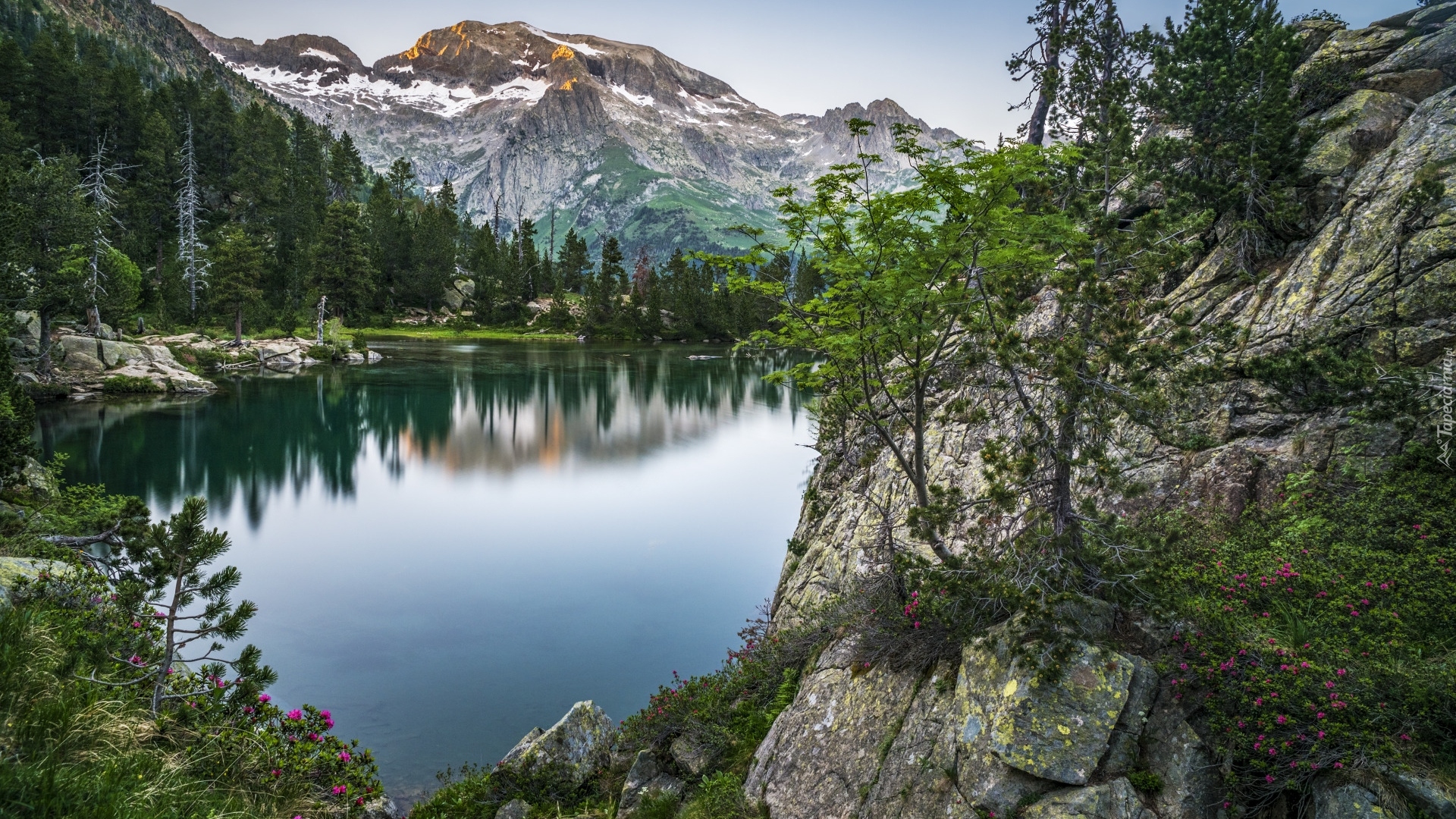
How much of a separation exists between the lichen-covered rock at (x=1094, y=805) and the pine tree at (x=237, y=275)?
221ft

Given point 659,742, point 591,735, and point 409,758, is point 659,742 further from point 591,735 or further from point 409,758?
point 409,758

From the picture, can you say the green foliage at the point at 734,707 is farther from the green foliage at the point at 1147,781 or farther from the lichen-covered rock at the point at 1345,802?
the lichen-covered rock at the point at 1345,802

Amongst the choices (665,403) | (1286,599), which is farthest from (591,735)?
(665,403)

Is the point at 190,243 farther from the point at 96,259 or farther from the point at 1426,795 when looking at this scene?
the point at 1426,795

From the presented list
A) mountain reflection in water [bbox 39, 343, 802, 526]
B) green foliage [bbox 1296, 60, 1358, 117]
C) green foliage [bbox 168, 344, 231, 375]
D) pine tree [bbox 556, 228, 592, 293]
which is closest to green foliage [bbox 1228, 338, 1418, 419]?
green foliage [bbox 1296, 60, 1358, 117]

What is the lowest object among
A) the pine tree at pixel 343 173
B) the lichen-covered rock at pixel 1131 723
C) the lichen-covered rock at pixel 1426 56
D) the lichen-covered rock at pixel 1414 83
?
the lichen-covered rock at pixel 1131 723

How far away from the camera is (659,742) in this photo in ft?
30.1

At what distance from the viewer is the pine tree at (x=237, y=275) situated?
54969 mm

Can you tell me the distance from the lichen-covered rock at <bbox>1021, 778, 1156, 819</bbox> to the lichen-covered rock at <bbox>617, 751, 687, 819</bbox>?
4.53 meters

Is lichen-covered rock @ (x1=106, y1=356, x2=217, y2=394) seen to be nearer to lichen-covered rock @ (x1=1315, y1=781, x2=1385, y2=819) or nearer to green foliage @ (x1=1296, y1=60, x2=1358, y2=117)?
lichen-covered rock @ (x1=1315, y1=781, x2=1385, y2=819)

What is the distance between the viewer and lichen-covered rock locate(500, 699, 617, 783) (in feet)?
30.0

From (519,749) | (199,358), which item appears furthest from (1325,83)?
(199,358)

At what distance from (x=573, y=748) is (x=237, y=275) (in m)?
61.9

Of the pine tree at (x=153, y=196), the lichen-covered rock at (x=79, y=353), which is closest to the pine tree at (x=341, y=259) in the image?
the pine tree at (x=153, y=196)
